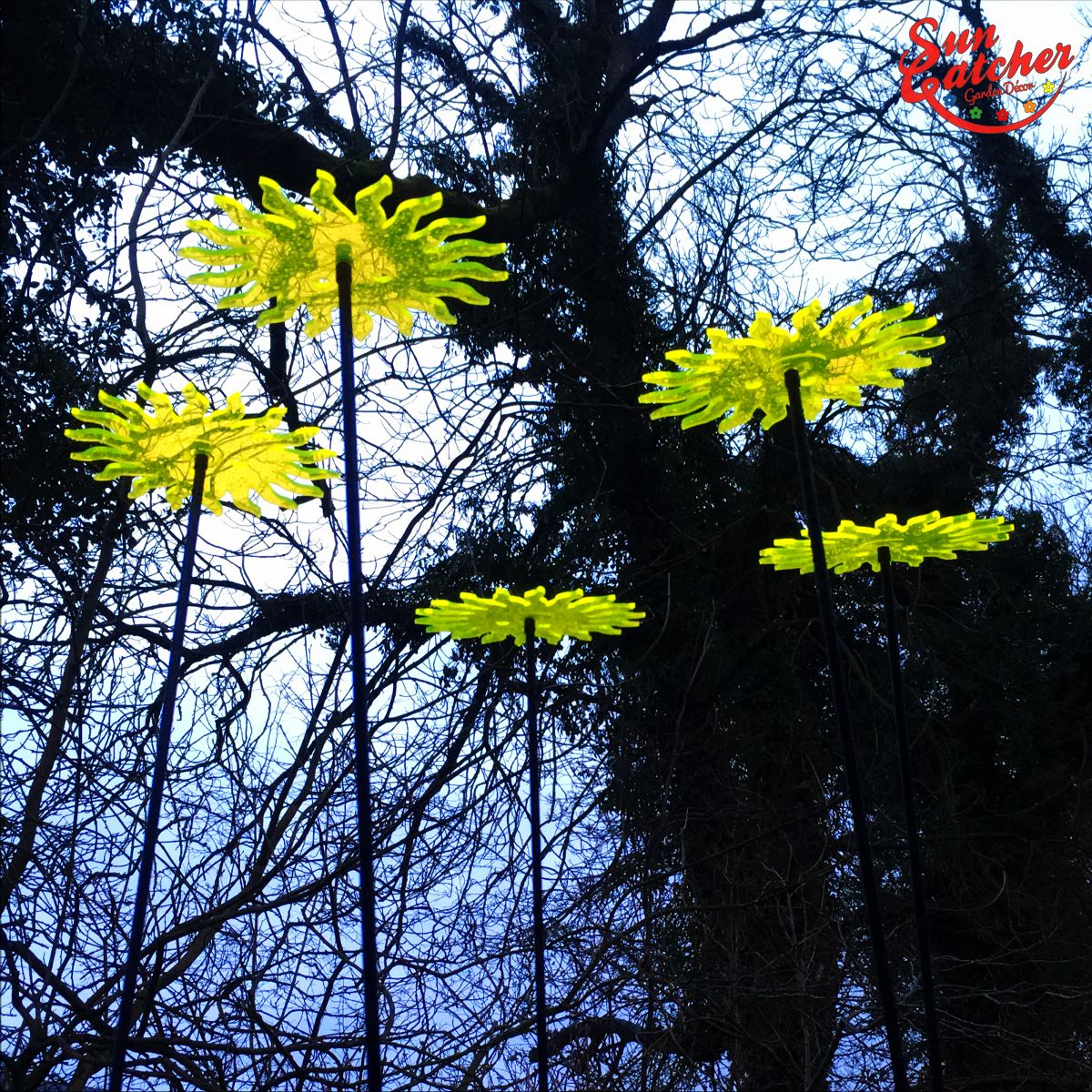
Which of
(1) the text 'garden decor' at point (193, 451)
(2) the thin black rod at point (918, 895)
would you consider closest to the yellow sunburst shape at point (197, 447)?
(1) the text 'garden decor' at point (193, 451)

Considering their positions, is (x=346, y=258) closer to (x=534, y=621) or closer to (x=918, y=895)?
(x=534, y=621)

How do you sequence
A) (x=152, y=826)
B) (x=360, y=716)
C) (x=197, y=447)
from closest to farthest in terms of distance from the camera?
(x=360, y=716), (x=152, y=826), (x=197, y=447)

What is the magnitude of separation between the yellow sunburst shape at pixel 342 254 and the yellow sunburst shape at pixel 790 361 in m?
0.20

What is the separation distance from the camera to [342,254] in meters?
0.89

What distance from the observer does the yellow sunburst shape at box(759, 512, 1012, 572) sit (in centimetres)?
104

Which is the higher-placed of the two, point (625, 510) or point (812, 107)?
point (812, 107)

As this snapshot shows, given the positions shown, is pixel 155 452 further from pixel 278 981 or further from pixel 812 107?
pixel 812 107

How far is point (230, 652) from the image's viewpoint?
7.10 ft

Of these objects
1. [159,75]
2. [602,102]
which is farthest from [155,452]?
[602,102]

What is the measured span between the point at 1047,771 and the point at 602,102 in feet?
7.13

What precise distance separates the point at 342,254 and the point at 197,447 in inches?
9.0

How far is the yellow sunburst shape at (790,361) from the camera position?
37.3 inches

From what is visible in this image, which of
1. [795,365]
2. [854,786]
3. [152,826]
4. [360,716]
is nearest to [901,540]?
[795,365]

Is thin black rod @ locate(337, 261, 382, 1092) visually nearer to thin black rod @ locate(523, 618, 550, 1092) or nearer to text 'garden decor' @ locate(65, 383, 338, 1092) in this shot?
text 'garden decor' @ locate(65, 383, 338, 1092)
